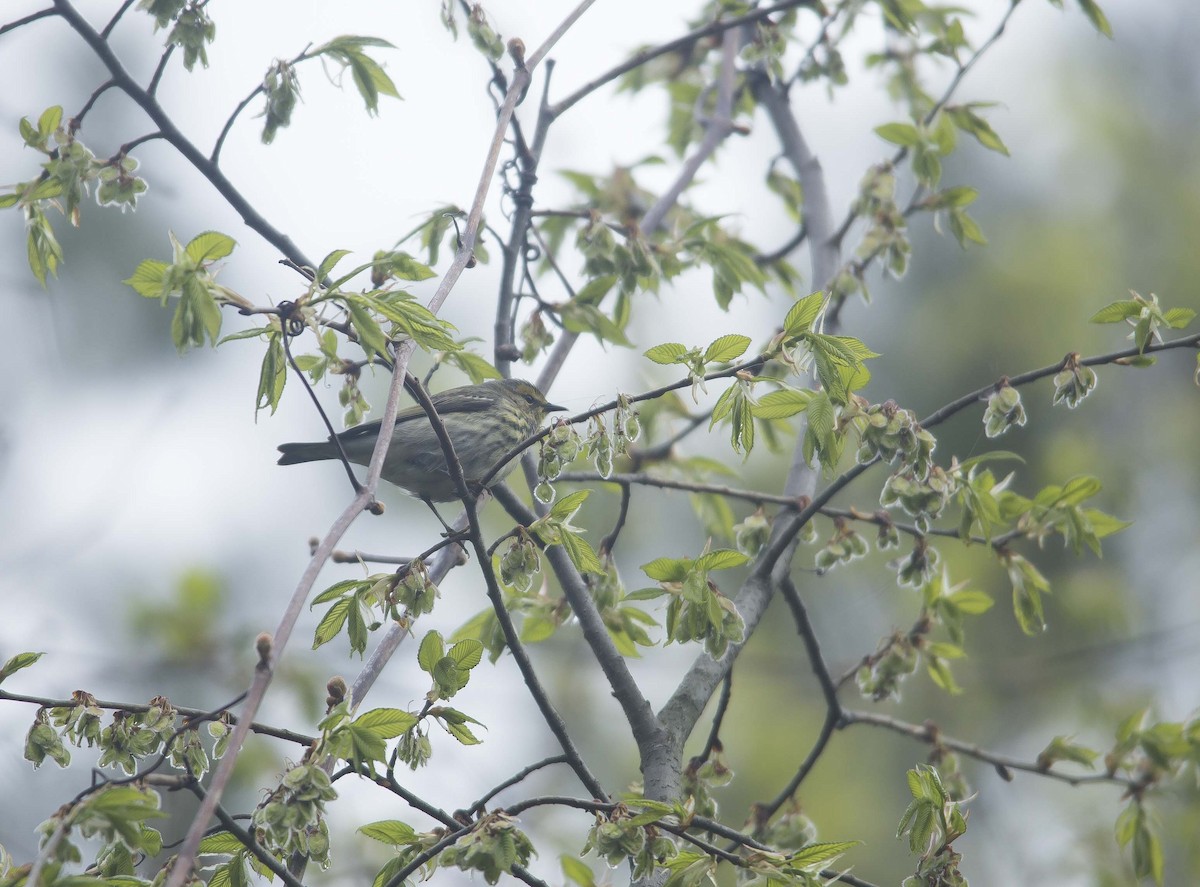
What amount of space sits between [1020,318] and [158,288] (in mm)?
8803

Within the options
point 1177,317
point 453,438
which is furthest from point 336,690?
point 453,438

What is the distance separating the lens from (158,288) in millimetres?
2328

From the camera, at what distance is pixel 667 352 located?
2.43 meters

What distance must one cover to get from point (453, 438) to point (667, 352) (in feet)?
11.0

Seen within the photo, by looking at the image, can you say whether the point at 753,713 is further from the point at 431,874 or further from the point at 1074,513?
the point at 431,874

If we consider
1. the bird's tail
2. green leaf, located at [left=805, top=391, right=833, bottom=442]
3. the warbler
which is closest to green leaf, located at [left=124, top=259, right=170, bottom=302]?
green leaf, located at [left=805, top=391, right=833, bottom=442]

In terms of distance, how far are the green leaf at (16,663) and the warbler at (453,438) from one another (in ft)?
8.53

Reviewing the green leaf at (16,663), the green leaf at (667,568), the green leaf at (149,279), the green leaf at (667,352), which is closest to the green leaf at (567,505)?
the green leaf at (667,568)

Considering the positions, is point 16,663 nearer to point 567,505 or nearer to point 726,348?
point 567,505

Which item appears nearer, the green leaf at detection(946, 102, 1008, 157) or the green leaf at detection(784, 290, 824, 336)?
the green leaf at detection(784, 290, 824, 336)

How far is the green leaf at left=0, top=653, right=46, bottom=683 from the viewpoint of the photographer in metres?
2.31

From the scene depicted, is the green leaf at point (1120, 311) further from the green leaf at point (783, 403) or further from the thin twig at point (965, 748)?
the thin twig at point (965, 748)

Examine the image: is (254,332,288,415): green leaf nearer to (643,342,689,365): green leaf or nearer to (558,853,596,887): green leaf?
(643,342,689,365): green leaf

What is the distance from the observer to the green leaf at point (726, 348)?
244 cm
